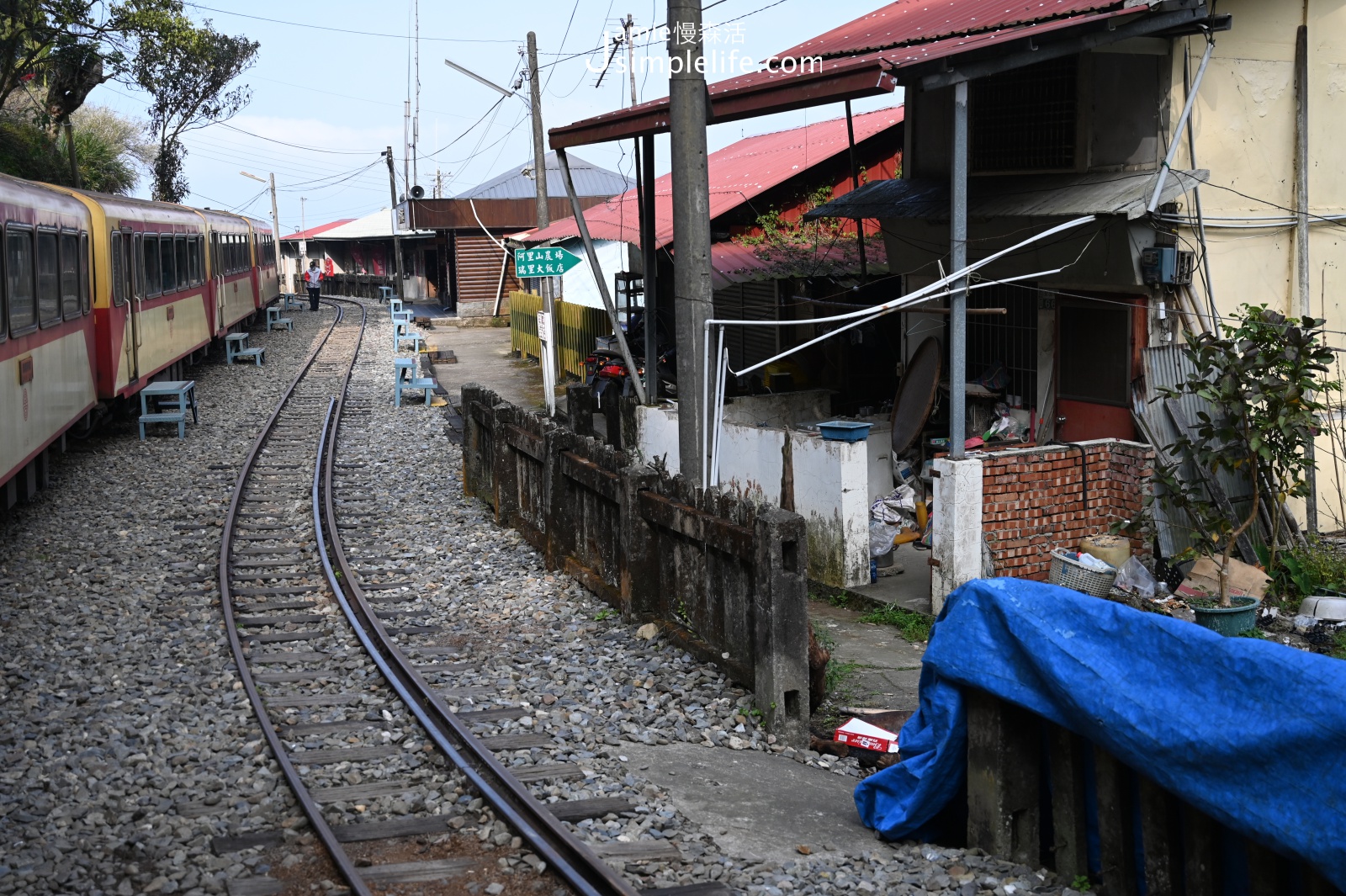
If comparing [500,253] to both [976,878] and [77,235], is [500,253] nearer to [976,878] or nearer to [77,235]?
[77,235]

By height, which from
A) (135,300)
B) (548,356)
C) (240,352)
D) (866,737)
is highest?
(135,300)

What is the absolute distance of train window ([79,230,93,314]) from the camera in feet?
45.6

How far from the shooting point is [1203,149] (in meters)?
9.85

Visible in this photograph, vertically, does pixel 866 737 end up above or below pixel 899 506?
below

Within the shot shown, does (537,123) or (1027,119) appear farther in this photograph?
(537,123)

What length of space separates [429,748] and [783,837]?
2.02 meters

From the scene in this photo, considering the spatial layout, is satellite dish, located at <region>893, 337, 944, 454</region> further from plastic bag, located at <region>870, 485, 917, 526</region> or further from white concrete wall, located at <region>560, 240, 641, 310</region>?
white concrete wall, located at <region>560, 240, 641, 310</region>

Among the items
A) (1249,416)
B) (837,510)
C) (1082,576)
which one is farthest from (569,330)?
(1249,416)

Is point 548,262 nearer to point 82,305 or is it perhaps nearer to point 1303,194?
point 82,305

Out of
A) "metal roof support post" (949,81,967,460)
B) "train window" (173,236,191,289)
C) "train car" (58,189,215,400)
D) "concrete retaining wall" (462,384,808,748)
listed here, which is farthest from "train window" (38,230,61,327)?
"train window" (173,236,191,289)

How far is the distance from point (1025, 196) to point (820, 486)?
3.03 meters

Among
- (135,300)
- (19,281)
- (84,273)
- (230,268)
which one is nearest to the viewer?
(19,281)

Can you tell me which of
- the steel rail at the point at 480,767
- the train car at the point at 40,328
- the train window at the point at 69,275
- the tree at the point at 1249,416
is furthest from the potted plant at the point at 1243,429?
the train window at the point at 69,275

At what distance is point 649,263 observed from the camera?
12828mm
